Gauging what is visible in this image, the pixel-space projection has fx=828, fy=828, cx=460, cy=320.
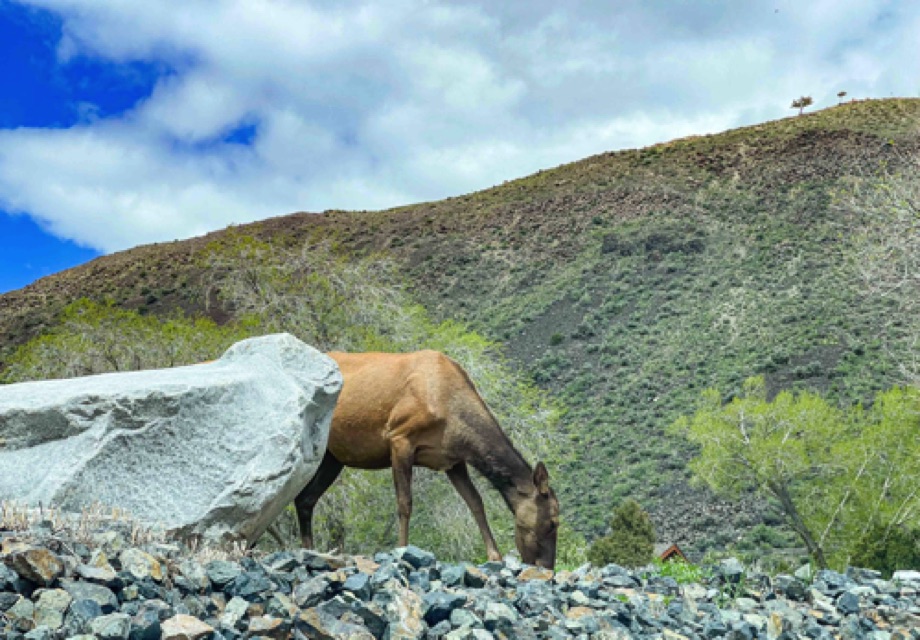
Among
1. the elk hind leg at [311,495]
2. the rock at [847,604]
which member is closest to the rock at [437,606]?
the elk hind leg at [311,495]

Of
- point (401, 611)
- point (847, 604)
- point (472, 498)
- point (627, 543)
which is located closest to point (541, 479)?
point (472, 498)

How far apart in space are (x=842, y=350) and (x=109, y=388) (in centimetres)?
3513

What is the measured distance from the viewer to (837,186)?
168 ft

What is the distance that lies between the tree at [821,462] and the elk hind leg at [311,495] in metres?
16.1

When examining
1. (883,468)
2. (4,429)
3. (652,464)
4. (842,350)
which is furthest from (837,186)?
(4,429)

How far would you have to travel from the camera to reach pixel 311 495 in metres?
9.13

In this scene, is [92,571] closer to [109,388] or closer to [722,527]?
[109,388]

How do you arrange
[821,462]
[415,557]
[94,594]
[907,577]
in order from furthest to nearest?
[821,462]
[907,577]
[415,557]
[94,594]

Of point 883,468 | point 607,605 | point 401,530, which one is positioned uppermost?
point 401,530

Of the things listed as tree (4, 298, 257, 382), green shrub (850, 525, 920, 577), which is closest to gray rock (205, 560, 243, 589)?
tree (4, 298, 257, 382)

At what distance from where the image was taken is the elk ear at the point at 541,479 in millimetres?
8398

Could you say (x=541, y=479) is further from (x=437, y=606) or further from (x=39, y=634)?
(x=39, y=634)

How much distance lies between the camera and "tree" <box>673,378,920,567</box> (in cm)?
2186

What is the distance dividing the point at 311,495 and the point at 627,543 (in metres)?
12.8
